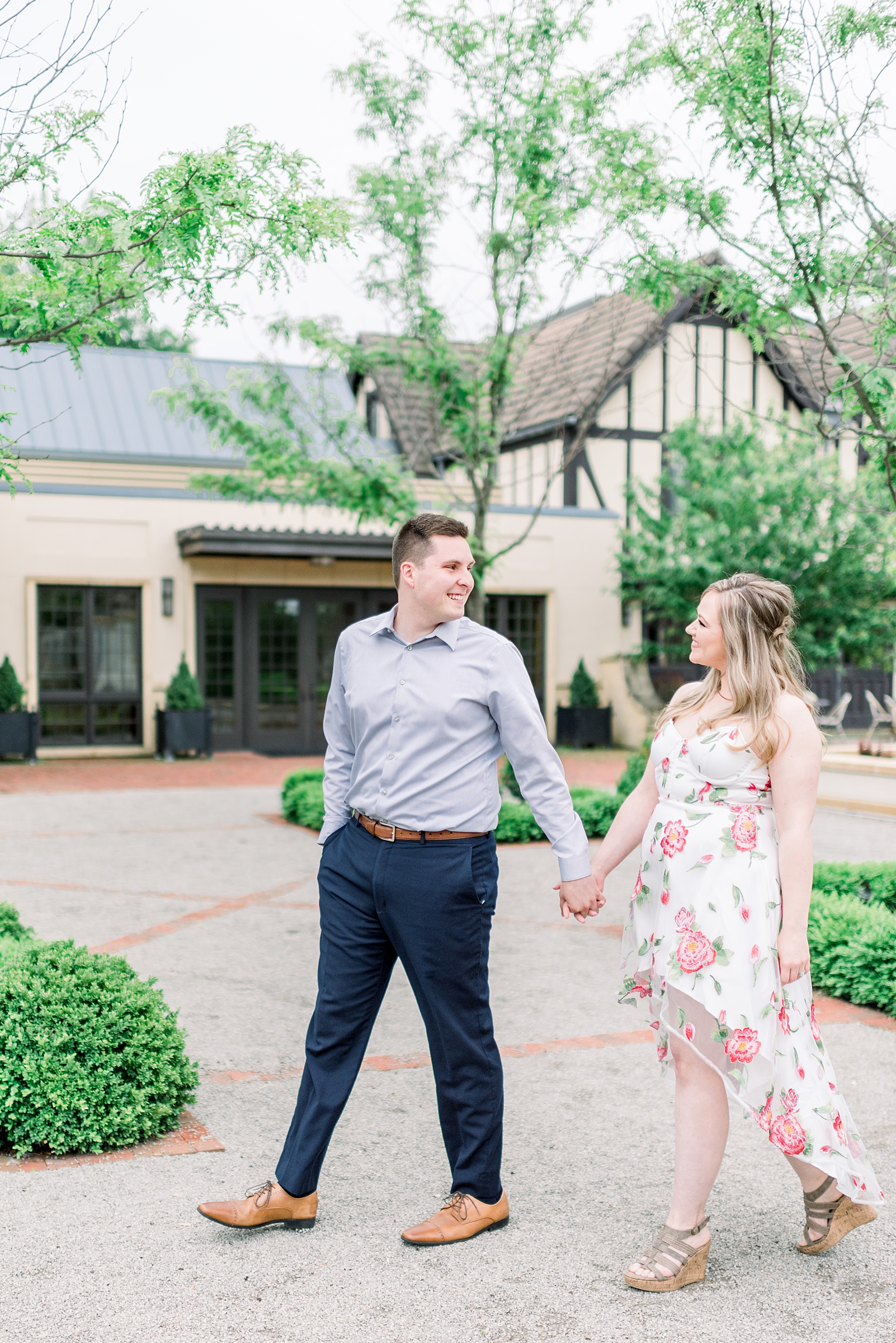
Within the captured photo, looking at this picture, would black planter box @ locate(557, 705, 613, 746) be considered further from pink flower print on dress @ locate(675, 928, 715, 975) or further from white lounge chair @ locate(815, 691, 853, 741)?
pink flower print on dress @ locate(675, 928, 715, 975)

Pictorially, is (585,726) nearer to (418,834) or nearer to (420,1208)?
(420,1208)

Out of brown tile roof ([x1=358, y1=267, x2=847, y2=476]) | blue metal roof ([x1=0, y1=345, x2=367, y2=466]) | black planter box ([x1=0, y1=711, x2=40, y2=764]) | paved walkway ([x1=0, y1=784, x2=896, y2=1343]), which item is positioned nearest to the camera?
paved walkway ([x1=0, y1=784, x2=896, y2=1343])

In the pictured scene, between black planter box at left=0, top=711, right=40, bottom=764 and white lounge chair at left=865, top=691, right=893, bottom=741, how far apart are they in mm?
11619

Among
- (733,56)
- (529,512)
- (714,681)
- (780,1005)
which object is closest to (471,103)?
(733,56)

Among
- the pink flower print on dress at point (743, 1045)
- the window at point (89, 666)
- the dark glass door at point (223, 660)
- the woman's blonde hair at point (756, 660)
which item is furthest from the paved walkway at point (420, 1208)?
the dark glass door at point (223, 660)

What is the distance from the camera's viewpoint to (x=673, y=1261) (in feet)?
9.30

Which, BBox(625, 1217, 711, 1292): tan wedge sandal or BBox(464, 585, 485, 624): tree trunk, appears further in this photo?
BBox(464, 585, 485, 624): tree trunk

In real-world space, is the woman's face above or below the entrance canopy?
below

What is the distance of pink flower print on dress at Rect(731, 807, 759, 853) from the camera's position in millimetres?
2852

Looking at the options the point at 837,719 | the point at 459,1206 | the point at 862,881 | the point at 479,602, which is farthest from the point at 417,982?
the point at 837,719

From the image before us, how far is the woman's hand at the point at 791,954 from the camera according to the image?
2799mm

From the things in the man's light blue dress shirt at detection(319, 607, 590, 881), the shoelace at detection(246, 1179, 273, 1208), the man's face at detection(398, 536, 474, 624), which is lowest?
the shoelace at detection(246, 1179, 273, 1208)

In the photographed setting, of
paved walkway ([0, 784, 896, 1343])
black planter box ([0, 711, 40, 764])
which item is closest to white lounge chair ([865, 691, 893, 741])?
black planter box ([0, 711, 40, 764])

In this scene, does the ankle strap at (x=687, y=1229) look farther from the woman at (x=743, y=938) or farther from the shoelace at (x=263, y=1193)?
the shoelace at (x=263, y=1193)
